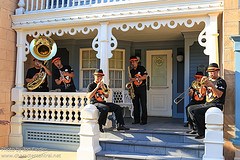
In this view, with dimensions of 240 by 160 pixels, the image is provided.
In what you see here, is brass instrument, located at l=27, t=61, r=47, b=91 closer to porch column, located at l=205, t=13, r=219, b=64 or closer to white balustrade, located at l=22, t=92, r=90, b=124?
white balustrade, located at l=22, t=92, r=90, b=124

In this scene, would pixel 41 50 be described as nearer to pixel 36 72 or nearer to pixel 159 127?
pixel 36 72

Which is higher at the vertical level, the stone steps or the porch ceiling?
the porch ceiling

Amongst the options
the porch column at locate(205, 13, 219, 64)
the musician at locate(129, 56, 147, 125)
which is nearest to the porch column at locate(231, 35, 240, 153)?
the porch column at locate(205, 13, 219, 64)

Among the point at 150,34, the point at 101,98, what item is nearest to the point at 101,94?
the point at 101,98

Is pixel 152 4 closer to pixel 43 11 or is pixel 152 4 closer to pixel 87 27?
pixel 87 27

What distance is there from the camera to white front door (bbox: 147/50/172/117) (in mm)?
8516

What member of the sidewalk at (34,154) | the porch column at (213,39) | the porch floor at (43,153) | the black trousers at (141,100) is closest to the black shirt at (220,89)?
the porch column at (213,39)

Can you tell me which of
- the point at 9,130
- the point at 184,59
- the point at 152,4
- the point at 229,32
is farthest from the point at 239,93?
the point at 9,130

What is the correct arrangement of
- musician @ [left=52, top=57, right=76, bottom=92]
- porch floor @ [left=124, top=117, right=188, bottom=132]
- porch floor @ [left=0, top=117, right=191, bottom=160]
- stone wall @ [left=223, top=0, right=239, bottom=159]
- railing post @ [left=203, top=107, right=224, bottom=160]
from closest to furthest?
railing post @ [left=203, top=107, right=224, bottom=160]
stone wall @ [left=223, top=0, right=239, bottom=159]
porch floor @ [left=0, top=117, right=191, bottom=160]
porch floor @ [left=124, top=117, right=188, bottom=132]
musician @ [left=52, top=57, right=76, bottom=92]

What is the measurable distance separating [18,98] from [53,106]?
0.96m

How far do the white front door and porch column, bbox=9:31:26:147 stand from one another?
396 cm

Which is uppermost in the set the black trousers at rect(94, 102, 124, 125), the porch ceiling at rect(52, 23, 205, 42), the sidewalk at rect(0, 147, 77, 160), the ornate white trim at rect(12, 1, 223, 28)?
the ornate white trim at rect(12, 1, 223, 28)

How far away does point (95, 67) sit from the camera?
28.5ft

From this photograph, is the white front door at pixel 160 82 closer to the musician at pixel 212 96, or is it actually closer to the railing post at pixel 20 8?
the musician at pixel 212 96
